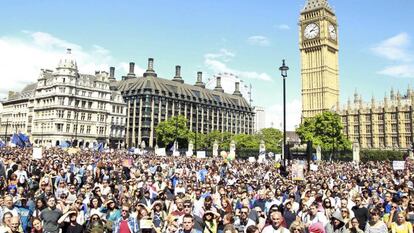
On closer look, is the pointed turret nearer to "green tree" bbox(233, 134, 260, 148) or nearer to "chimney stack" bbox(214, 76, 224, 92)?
"green tree" bbox(233, 134, 260, 148)

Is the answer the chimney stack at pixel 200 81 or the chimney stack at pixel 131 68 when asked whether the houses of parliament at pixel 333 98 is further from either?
the chimney stack at pixel 131 68

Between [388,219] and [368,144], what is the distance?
105 m

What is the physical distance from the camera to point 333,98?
119m

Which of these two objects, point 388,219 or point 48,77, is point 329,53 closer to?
point 48,77

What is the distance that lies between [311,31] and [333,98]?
21213mm

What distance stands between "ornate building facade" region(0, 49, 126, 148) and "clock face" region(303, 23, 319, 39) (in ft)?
192

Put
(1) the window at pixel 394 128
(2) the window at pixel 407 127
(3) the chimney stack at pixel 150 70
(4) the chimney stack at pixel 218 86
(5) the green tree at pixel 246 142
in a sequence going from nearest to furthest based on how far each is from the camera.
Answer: (2) the window at pixel 407 127 → (1) the window at pixel 394 128 → (5) the green tree at pixel 246 142 → (3) the chimney stack at pixel 150 70 → (4) the chimney stack at pixel 218 86

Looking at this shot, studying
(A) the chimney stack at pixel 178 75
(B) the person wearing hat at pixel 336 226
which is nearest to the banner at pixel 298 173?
(B) the person wearing hat at pixel 336 226

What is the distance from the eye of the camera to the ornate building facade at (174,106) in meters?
118

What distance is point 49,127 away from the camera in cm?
9381

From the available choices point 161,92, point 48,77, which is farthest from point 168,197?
point 161,92

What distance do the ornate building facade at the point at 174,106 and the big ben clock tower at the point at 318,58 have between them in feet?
122

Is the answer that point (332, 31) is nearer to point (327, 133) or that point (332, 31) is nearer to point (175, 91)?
point (327, 133)

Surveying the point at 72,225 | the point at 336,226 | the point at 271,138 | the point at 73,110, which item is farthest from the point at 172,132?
the point at 336,226
